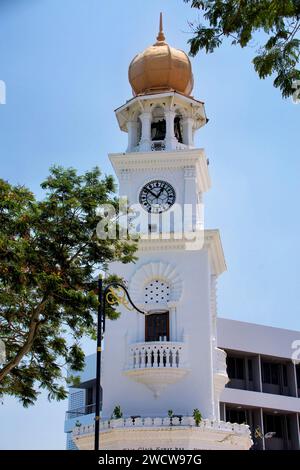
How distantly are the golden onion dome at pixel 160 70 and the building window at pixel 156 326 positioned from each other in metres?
11.3

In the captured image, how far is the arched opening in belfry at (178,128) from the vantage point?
37469 mm

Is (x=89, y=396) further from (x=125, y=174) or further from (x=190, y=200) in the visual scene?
(x=190, y=200)

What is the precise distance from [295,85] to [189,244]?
798 inches

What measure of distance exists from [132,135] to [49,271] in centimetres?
1752

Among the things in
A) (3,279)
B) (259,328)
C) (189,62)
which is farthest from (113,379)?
(259,328)

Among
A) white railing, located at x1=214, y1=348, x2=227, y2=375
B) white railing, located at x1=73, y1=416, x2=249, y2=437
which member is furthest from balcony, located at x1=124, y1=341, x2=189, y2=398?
white railing, located at x1=214, y1=348, x2=227, y2=375

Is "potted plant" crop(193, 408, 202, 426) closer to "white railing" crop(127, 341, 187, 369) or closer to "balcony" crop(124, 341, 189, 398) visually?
"balcony" crop(124, 341, 189, 398)

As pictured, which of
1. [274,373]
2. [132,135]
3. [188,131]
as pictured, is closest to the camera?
[188,131]

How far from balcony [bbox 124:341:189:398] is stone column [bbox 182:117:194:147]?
35.3 ft

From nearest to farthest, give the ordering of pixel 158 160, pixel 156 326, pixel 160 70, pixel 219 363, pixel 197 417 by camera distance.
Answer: pixel 197 417, pixel 156 326, pixel 219 363, pixel 158 160, pixel 160 70

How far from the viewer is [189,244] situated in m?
33.0

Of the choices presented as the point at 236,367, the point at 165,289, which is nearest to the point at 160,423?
the point at 165,289

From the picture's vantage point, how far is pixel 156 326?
1277 inches
